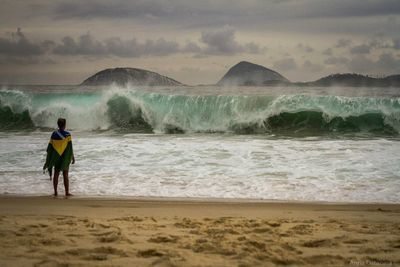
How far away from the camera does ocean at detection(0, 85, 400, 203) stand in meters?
7.81

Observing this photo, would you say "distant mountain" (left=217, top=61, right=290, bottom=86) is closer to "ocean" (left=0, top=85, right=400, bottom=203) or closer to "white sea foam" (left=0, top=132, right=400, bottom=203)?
"ocean" (left=0, top=85, right=400, bottom=203)

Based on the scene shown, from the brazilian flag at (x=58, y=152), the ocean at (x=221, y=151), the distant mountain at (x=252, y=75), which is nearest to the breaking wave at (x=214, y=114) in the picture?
the ocean at (x=221, y=151)

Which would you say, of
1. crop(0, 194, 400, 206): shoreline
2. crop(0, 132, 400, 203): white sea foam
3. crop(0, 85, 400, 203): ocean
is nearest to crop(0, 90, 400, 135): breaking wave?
crop(0, 85, 400, 203): ocean

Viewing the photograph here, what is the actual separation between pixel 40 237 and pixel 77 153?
265 inches

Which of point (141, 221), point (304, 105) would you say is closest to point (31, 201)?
point (141, 221)

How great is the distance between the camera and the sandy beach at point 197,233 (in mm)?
4074

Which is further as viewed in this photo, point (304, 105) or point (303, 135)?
point (304, 105)

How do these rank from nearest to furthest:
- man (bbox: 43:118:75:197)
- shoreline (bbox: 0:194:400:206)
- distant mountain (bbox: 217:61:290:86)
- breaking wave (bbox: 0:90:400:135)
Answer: shoreline (bbox: 0:194:400:206) < man (bbox: 43:118:75:197) < breaking wave (bbox: 0:90:400:135) < distant mountain (bbox: 217:61:290:86)

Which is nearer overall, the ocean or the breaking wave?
the ocean

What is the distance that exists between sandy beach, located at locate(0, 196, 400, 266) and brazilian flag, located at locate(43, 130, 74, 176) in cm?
89

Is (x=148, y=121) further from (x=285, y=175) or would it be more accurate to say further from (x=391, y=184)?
(x=391, y=184)

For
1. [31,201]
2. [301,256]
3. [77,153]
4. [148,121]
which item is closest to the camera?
[301,256]

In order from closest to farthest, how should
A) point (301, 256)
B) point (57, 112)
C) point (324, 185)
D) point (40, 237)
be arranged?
point (301, 256) < point (40, 237) < point (324, 185) < point (57, 112)

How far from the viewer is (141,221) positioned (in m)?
5.49
